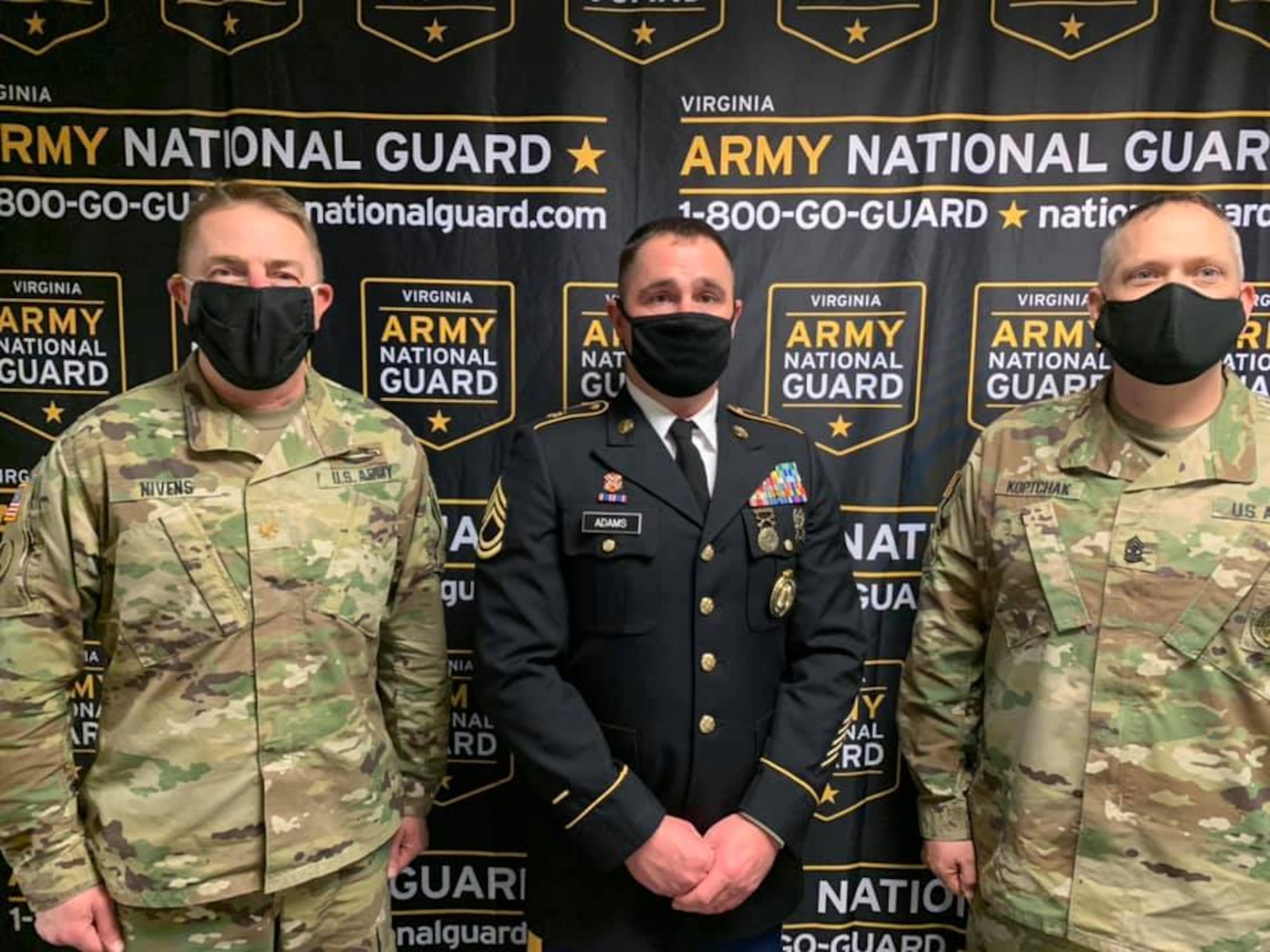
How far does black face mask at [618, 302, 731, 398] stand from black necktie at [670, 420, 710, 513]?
0.07m

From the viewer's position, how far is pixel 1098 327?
151 centimetres

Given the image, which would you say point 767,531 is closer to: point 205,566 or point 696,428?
point 696,428

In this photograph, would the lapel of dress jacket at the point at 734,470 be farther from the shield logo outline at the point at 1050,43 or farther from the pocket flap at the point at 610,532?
the shield logo outline at the point at 1050,43

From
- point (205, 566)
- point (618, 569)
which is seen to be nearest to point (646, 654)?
point (618, 569)

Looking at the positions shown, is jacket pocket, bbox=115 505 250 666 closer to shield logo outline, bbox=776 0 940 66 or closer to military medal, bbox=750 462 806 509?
military medal, bbox=750 462 806 509

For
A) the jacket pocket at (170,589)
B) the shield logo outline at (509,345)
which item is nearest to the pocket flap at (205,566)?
the jacket pocket at (170,589)

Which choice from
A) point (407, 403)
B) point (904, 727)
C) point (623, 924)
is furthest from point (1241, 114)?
point (623, 924)

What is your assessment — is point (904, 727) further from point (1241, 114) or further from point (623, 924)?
point (1241, 114)

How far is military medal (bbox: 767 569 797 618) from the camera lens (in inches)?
61.2

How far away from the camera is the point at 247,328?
140 cm

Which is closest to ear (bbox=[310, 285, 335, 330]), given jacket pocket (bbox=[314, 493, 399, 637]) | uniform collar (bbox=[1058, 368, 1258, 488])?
jacket pocket (bbox=[314, 493, 399, 637])

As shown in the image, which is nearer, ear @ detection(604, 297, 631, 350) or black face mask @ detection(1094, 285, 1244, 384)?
black face mask @ detection(1094, 285, 1244, 384)

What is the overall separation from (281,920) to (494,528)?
72cm

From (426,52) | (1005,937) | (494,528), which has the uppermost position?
(426,52)
